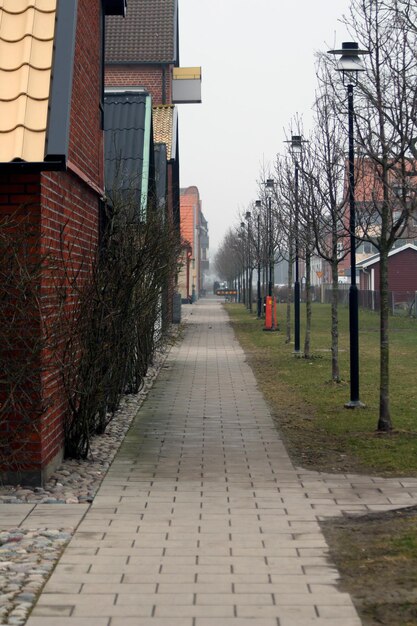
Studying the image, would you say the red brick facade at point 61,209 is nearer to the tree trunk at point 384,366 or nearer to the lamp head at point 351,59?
the lamp head at point 351,59

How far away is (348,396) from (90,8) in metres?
7.23

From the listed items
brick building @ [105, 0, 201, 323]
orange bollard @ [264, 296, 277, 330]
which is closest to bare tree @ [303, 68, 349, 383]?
orange bollard @ [264, 296, 277, 330]

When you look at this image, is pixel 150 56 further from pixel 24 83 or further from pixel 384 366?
pixel 24 83

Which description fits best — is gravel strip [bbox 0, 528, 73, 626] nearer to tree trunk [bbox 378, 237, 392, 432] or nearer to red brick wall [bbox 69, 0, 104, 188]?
red brick wall [bbox 69, 0, 104, 188]

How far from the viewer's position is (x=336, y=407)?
48.1 ft

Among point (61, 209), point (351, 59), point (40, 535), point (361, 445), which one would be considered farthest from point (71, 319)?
point (351, 59)

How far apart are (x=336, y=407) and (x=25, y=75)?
26.5ft

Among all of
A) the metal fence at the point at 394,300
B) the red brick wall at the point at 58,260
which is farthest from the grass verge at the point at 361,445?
the metal fence at the point at 394,300

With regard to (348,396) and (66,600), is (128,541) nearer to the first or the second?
(66,600)

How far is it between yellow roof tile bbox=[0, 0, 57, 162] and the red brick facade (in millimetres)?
553

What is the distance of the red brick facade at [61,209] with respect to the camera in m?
8.37

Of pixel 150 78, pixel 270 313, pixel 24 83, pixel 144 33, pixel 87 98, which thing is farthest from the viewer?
pixel 144 33

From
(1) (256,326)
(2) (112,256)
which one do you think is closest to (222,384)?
(2) (112,256)

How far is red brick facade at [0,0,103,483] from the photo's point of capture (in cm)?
837
